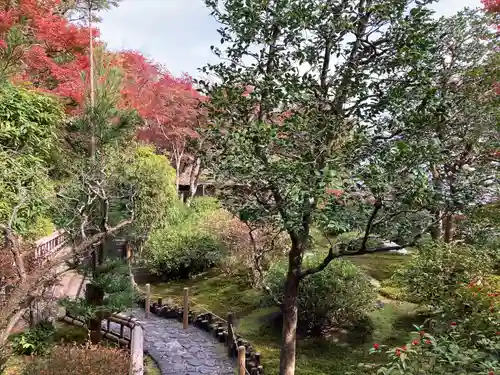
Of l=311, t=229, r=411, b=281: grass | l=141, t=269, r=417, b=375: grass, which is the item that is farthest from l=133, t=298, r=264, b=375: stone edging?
l=311, t=229, r=411, b=281: grass

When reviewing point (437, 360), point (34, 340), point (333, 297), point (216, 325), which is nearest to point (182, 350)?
point (216, 325)

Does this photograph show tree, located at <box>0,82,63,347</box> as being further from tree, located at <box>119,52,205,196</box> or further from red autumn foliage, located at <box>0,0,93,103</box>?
tree, located at <box>119,52,205,196</box>

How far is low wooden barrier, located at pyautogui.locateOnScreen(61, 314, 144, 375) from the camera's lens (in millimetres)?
6398

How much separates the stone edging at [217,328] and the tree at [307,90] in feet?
11.5

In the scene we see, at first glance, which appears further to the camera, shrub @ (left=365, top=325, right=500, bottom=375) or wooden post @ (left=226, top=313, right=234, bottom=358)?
wooden post @ (left=226, top=313, right=234, bottom=358)

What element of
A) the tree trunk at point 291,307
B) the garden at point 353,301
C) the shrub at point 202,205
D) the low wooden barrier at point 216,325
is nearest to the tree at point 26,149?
the low wooden barrier at point 216,325

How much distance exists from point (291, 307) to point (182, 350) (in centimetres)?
414

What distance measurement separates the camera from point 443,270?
26.6 feet

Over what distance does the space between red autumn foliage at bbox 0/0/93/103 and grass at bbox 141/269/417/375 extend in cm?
748

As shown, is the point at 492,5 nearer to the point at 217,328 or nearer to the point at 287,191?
the point at 287,191

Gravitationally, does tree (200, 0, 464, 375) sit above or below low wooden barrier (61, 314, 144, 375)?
above

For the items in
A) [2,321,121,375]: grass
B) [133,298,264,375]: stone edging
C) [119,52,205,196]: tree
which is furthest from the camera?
[119,52,205,196]: tree

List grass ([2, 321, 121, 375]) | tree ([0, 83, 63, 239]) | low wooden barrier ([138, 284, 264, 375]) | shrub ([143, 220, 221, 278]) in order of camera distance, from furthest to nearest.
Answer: shrub ([143, 220, 221, 278]), tree ([0, 83, 63, 239]), low wooden barrier ([138, 284, 264, 375]), grass ([2, 321, 121, 375])

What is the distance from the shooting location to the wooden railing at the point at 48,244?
9.25 m
